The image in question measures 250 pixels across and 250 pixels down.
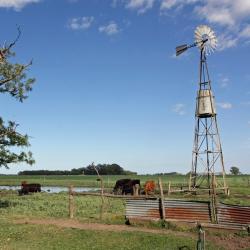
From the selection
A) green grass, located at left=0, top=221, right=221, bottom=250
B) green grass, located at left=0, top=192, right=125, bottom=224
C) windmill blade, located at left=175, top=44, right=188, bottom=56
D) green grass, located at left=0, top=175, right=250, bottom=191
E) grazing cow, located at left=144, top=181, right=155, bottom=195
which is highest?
windmill blade, located at left=175, top=44, right=188, bottom=56

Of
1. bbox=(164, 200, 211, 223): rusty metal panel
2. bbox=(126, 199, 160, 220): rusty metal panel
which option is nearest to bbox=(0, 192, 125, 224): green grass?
bbox=(126, 199, 160, 220): rusty metal panel

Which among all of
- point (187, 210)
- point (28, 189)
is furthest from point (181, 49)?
point (187, 210)

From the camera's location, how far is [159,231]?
20109mm

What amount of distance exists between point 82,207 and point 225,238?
15114 millimetres

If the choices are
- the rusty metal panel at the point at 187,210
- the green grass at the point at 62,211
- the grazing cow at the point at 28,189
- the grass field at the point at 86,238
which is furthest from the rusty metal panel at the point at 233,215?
the grazing cow at the point at 28,189

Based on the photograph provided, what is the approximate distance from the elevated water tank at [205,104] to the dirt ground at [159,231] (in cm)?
2236

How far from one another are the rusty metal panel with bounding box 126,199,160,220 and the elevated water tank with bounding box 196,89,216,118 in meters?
22.0

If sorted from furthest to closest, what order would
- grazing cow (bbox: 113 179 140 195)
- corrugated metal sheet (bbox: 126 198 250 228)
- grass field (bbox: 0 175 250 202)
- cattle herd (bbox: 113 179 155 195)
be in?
grazing cow (bbox: 113 179 140 195), cattle herd (bbox: 113 179 155 195), grass field (bbox: 0 175 250 202), corrugated metal sheet (bbox: 126 198 250 228)

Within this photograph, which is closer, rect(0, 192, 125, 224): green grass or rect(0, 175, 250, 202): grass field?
rect(0, 192, 125, 224): green grass

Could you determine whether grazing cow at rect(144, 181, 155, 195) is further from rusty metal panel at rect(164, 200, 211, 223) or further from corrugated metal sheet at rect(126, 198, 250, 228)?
rusty metal panel at rect(164, 200, 211, 223)

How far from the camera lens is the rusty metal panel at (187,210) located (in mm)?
20719

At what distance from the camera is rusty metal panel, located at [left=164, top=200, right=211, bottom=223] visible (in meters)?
20.7

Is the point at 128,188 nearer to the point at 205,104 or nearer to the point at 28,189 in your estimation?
the point at 28,189

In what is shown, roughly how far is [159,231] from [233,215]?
10.3 ft
